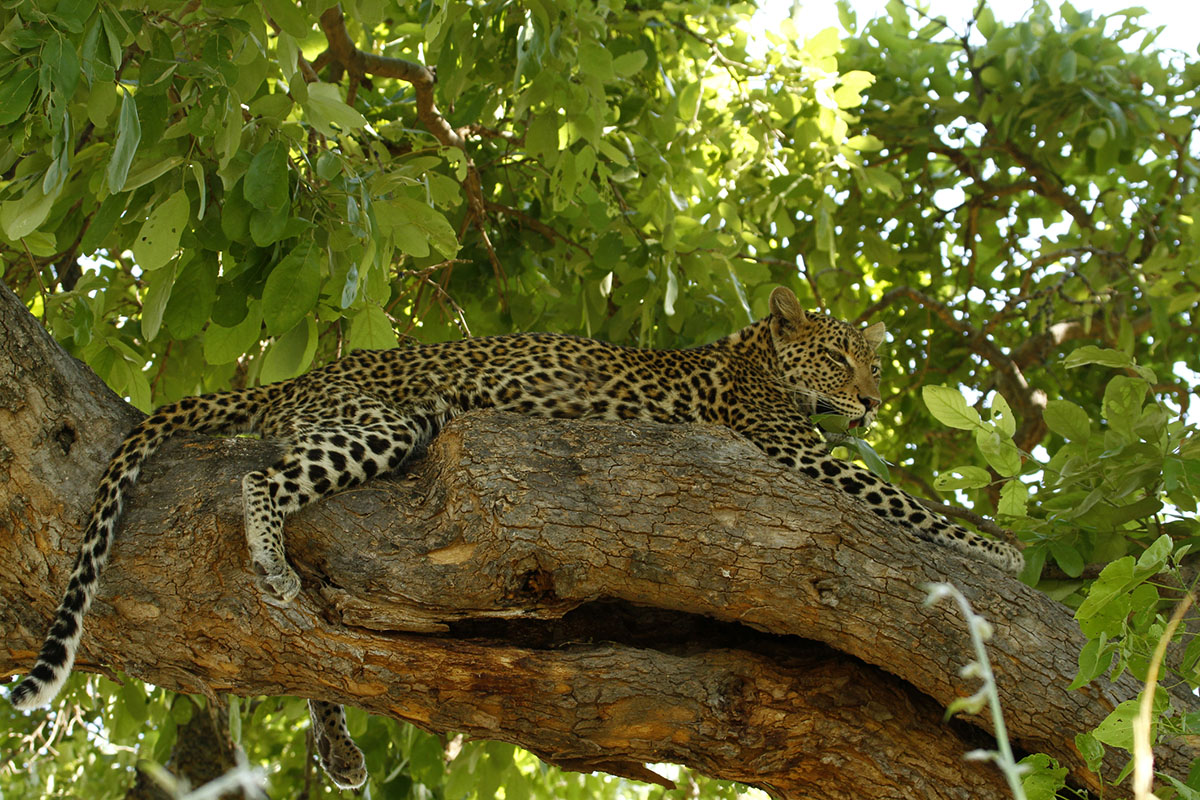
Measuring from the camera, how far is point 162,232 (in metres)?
4.16

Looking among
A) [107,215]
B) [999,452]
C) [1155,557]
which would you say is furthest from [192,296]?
[1155,557]

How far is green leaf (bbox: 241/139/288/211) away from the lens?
4199 mm

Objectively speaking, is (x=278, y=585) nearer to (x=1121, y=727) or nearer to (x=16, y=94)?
(x=16, y=94)

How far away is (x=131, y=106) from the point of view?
3.85 metres

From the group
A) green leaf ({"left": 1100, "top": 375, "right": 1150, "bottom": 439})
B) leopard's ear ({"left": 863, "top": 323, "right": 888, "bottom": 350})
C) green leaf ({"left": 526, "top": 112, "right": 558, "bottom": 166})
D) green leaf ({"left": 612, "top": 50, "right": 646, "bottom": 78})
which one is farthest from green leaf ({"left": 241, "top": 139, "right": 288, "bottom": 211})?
leopard's ear ({"left": 863, "top": 323, "right": 888, "bottom": 350})

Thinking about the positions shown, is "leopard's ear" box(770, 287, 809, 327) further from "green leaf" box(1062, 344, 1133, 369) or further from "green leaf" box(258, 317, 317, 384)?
"green leaf" box(258, 317, 317, 384)

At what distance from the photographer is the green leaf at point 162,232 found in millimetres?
4121

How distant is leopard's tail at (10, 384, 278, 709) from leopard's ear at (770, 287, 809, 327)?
11.8 feet

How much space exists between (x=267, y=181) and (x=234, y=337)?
2.43 ft

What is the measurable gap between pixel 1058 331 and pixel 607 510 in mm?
6529

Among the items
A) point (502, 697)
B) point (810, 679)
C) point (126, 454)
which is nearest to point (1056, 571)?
point (810, 679)

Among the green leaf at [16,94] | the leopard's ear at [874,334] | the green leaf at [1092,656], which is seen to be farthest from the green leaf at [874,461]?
the green leaf at [16,94]

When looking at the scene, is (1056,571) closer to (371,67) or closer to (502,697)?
(502,697)

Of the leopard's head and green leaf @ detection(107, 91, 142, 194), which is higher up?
green leaf @ detection(107, 91, 142, 194)
